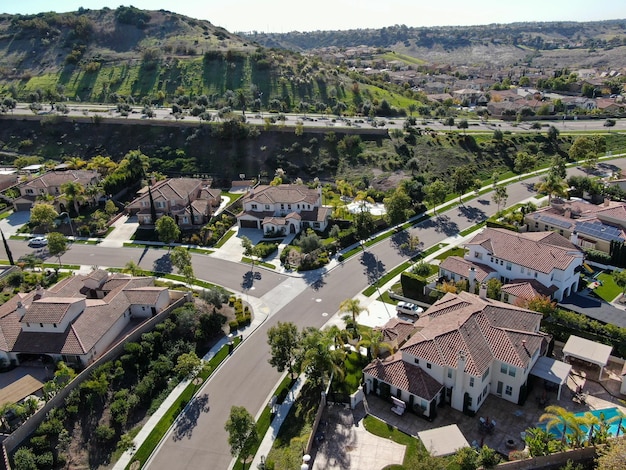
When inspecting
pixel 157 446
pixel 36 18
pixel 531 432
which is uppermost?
pixel 36 18

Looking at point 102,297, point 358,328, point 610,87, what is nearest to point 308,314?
point 358,328

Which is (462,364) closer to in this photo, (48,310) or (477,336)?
(477,336)

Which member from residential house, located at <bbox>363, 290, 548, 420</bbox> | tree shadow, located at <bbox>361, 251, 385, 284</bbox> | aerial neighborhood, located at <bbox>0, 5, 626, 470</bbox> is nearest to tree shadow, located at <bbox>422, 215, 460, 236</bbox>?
aerial neighborhood, located at <bbox>0, 5, 626, 470</bbox>

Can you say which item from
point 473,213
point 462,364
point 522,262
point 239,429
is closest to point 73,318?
point 239,429

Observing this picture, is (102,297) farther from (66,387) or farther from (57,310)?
(66,387)

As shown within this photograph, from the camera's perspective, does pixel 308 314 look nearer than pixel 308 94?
Yes

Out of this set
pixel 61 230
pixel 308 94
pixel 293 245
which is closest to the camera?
pixel 293 245

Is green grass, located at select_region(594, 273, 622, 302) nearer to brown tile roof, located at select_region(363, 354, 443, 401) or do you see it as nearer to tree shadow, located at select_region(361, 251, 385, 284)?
tree shadow, located at select_region(361, 251, 385, 284)

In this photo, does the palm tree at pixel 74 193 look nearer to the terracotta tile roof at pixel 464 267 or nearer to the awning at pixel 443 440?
the terracotta tile roof at pixel 464 267
